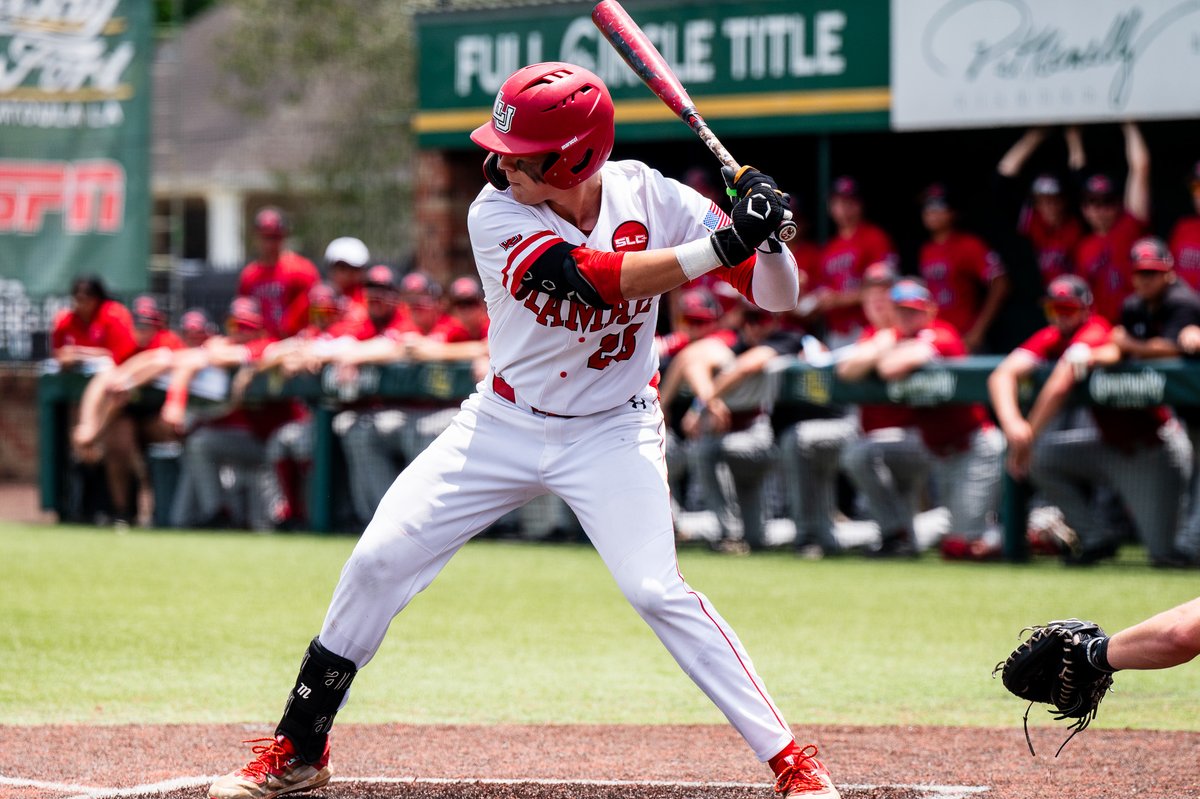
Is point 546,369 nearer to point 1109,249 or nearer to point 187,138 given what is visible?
point 1109,249

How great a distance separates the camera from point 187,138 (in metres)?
32.0

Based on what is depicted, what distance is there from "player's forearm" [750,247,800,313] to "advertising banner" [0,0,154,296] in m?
11.6

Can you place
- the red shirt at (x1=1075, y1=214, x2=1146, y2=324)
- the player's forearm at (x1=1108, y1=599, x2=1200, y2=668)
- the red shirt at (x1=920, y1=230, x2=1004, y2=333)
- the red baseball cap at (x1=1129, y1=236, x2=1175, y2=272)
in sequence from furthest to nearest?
1. the red shirt at (x1=920, y1=230, x2=1004, y2=333)
2. the red shirt at (x1=1075, y1=214, x2=1146, y2=324)
3. the red baseball cap at (x1=1129, y1=236, x2=1175, y2=272)
4. the player's forearm at (x1=1108, y1=599, x2=1200, y2=668)

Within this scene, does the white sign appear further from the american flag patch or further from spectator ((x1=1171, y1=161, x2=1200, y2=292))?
the american flag patch

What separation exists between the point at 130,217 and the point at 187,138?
17869mm

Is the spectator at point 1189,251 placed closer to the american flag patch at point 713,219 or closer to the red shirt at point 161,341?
the american flag patch at point 713,219

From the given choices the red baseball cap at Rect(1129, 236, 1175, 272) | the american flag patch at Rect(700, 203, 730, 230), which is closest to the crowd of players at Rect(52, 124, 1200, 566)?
the red baseball cap at Rect(1129, 236, 1175, 272)

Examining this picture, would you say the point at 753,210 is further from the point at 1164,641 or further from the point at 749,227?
the point at 1164,641

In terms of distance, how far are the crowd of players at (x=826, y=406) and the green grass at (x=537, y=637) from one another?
1.36ft

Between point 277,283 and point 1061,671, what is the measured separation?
9038 millimetres

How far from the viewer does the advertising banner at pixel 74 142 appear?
14922 mm

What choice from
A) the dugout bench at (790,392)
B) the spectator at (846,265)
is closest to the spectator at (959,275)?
the spectator at (846,265)

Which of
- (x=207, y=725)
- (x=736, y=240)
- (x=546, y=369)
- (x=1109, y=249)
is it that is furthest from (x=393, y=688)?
(x=1109, y=249)

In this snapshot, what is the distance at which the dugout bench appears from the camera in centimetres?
873
